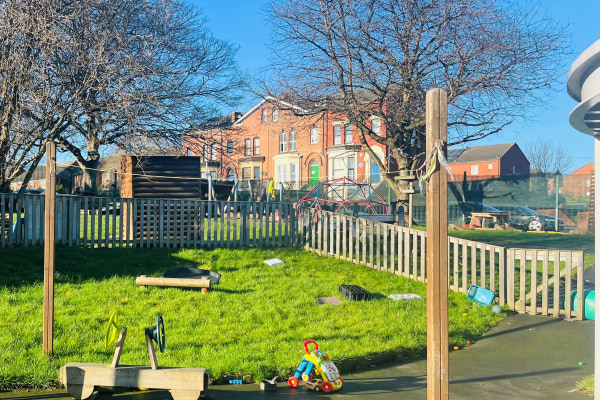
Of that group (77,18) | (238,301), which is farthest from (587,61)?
(77,18)

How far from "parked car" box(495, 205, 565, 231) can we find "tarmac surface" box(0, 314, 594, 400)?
15862mm

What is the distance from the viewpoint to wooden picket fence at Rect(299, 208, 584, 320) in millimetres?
9188

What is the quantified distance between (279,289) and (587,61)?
7.28 m

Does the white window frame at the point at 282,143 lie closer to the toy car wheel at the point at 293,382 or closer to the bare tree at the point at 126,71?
the bare tree at the point at 126,71

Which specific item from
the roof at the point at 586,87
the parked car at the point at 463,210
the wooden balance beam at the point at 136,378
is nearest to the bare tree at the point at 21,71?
the wooden balance beam at the point at 136,378

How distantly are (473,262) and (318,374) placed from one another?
214 inches

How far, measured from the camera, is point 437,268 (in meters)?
3.78

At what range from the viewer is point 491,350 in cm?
729

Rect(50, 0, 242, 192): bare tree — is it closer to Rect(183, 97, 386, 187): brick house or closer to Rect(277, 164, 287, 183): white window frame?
Rect(183, 97, 386, 187): brick house

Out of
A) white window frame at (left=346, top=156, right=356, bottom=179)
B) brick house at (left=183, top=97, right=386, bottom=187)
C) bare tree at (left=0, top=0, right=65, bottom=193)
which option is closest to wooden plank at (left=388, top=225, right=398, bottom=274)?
bare tree at (left=0, top=0, right=65, bottom=193)

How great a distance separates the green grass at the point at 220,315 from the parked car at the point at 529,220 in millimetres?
13800

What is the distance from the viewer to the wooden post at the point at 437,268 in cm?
374

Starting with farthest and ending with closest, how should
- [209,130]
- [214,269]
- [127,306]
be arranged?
[209,130] < [214,269] < [127,306]

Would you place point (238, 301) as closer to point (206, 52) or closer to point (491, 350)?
point (491, 350)
